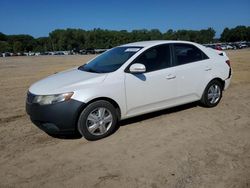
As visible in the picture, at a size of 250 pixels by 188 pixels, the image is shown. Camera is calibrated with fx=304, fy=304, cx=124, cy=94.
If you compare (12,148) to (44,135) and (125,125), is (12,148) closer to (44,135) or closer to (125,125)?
(44,135)

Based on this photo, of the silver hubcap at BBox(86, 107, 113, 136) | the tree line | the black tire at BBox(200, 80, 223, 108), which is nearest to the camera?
the silver hubcap at BBox(86, 107, 113, 136)

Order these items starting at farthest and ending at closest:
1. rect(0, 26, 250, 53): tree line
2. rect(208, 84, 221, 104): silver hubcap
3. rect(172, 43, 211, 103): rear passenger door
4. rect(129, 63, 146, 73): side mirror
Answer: rect(0, 26, 250, 53): tree line, rect(208, 84, 221, 104): silver hubcap, rect(172, 43, 211, 103): rear passenger door, rect(129, 63, 146, 73): side mirror

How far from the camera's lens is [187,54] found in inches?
259

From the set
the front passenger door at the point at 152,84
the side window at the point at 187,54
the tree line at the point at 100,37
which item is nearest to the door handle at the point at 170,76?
the front passenger door at the point at 152,84

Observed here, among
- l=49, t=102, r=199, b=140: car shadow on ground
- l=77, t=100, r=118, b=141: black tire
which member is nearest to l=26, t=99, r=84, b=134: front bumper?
l=77, t=100, r=118, b=141: black tire

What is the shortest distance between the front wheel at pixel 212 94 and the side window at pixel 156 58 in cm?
133

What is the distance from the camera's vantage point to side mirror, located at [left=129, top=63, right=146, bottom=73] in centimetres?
544

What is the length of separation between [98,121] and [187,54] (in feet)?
8.59

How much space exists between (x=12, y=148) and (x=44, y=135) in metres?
0.69

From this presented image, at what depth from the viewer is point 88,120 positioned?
16.8 feet

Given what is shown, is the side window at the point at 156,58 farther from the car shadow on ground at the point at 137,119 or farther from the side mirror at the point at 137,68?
the car shadow on ground at the point at 137,119

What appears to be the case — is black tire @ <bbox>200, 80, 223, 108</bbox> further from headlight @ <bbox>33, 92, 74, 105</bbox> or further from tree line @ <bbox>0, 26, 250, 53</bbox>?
tree line @ <bbox>0, 26, 250, 53</bbox>

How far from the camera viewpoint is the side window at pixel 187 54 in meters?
6.35

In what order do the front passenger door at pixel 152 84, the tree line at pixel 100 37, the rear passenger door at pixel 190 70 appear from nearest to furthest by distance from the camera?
1. the front passenger door at pixel 152 84
2. the rear passenger door at pixel 190 70
3. the tree line at pixel 100 37
